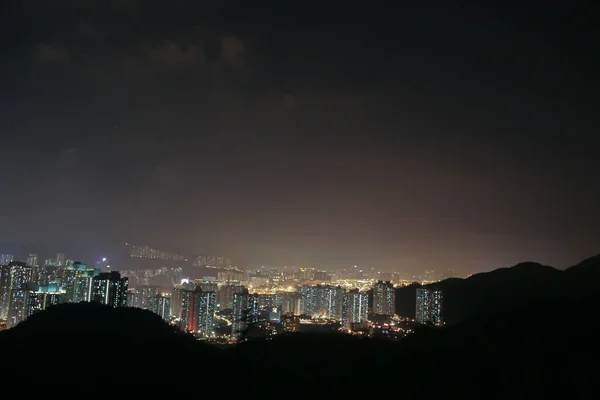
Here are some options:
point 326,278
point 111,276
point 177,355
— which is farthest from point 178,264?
point 177,355

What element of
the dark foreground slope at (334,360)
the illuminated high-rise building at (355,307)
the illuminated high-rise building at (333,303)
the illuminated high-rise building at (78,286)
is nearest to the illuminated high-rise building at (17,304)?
the illuminated high-rise building at (78,286)

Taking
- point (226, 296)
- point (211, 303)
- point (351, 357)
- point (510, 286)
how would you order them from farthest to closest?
point (226, 296) < point (211, 303) < point (510, 286) < point (351, 357)

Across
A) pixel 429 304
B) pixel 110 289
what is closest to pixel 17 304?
pixel 110 289

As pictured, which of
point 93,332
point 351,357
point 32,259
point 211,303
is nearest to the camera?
point 351,357

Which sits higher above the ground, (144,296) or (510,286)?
(510,286)

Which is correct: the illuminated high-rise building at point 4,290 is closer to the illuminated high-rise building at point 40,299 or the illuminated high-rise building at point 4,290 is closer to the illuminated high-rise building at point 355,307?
the illuminated high-rise building at point 40,299

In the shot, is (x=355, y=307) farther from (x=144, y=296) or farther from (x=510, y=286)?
(x=144, y=296)

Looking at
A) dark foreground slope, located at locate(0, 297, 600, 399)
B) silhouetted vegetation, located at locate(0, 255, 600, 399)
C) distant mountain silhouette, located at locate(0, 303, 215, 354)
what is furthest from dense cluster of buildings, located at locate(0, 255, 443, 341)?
dark foreground slope, located at locate(0, 297, 600, 399)
